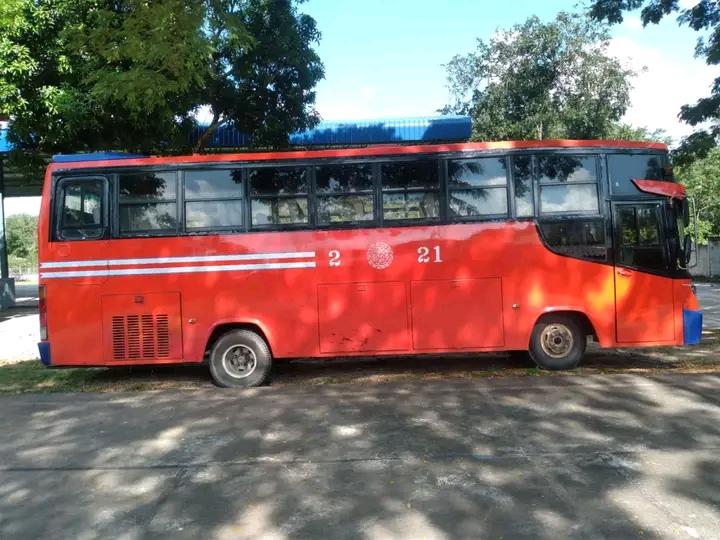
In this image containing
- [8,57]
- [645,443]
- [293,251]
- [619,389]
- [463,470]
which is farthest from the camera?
[8,57]

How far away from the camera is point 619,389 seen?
6223 mm

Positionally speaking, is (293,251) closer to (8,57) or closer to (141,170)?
(141,170)

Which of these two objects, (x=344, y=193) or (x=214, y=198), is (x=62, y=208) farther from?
(x=344, y=193)

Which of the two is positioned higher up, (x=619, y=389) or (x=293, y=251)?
(x=293, y=251)

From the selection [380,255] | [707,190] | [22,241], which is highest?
[22,241]

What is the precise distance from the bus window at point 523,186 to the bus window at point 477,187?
5.6 inches

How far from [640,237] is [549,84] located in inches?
853

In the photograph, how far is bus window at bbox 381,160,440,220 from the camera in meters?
7.28

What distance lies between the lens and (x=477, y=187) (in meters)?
7.29

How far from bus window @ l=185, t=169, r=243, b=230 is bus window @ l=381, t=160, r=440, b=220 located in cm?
186

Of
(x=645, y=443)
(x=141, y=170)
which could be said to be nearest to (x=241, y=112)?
Answer: (x=141, y=170)

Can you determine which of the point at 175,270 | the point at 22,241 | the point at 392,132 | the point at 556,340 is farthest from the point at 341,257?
Answer: the point at 22,241

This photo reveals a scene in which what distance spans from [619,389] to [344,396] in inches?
118

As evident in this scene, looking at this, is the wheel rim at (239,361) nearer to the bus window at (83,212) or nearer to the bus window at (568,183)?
the bus window at (83,212)
